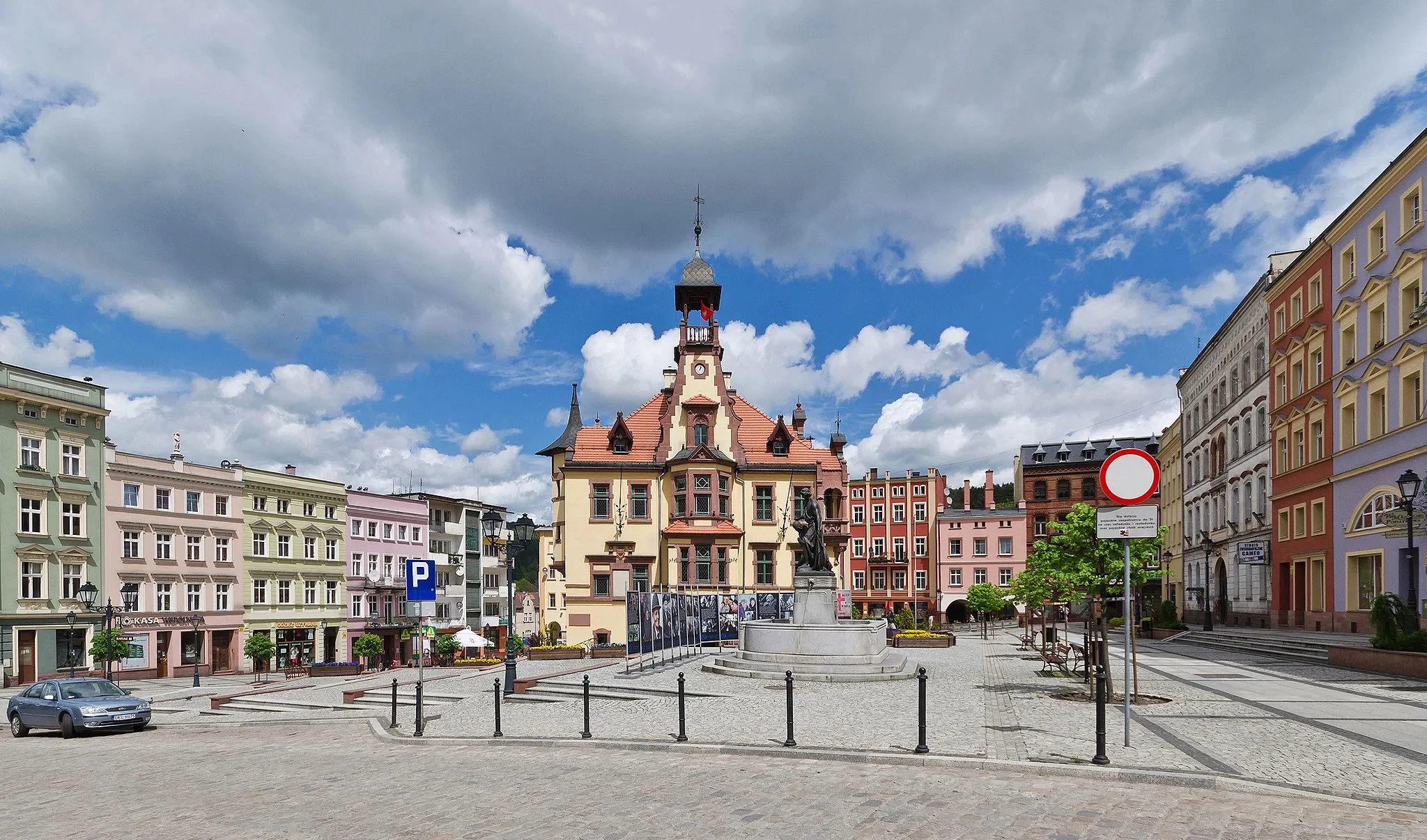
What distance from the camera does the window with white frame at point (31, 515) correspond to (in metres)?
43.8

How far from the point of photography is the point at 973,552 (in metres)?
84.6

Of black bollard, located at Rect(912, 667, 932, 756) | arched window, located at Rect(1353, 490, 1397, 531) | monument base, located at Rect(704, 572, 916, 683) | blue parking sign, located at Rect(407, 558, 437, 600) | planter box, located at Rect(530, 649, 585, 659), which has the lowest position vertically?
planter box, located at Rect(530, 649, 585, 659)

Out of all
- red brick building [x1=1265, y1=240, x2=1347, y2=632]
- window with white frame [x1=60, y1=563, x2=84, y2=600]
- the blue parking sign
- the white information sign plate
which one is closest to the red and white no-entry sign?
the white information sign plate

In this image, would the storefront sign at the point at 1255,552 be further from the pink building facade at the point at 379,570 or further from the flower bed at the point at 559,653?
the pink building facade at the point at 379,570

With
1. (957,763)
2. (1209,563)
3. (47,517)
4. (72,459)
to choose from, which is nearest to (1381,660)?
(957,763)

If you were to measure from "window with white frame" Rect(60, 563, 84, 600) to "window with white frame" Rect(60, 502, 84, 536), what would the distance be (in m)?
1.55

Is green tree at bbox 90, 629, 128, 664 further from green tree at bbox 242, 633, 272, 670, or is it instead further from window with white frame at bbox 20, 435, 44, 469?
window with white frame at bbox 20, 435, 44, 469

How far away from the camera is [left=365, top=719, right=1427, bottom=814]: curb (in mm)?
9922

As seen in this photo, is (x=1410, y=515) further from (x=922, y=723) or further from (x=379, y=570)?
(x=379, y=570)

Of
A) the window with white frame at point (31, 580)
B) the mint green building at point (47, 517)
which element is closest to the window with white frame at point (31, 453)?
Result: the mint green building at point (47, 517)

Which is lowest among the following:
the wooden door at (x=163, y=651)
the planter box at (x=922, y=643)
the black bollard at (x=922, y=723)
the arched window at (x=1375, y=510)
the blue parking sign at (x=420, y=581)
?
the wooden door at (x=163, y=651)

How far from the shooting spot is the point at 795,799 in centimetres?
998

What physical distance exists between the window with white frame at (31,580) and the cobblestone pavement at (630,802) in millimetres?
36594

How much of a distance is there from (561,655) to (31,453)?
29.3m
